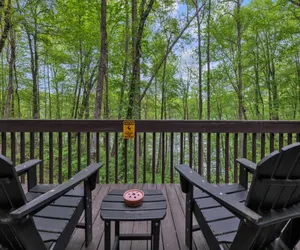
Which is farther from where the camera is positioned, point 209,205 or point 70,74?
point 70,74

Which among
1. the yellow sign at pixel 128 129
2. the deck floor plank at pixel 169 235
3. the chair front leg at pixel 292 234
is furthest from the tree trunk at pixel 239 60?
the chair front leg at pixel 292 234

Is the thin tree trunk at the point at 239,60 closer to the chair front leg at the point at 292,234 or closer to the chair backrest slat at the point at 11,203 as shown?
the chair front leg at the point at 292,234

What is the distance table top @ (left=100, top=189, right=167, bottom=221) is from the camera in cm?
114

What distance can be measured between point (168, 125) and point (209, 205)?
1277mm

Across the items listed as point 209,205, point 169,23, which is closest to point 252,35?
point 169,23

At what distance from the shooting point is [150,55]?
718 cm

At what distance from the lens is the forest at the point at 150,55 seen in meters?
5.68

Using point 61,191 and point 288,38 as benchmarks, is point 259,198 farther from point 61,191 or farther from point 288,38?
point 288,38

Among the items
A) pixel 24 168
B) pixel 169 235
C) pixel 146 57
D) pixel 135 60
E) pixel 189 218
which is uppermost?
pixel 146 57

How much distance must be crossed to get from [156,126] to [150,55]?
530cm

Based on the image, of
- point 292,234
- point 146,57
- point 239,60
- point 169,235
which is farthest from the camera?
point 239,60

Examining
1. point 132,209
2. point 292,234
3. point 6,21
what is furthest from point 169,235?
point 6,21

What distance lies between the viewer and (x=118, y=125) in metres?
2.53

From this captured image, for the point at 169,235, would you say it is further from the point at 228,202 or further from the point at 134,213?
the point at 228,202
